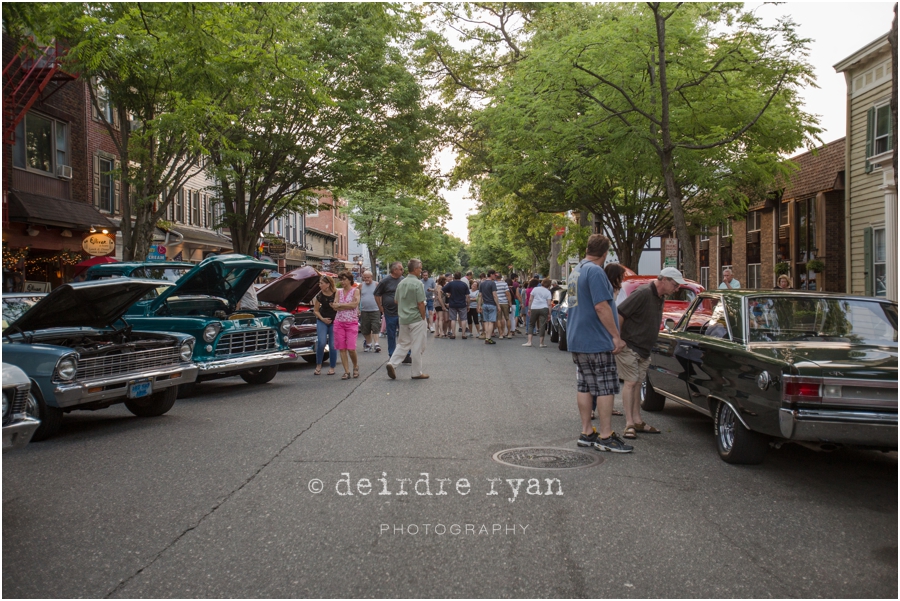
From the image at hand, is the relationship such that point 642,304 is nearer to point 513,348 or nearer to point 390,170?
point 513,348

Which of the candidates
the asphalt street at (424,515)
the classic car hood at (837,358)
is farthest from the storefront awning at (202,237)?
the classic car hood at (837,358)

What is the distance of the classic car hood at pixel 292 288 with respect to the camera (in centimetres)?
1473

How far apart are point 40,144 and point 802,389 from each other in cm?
2366

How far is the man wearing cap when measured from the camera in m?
7.74

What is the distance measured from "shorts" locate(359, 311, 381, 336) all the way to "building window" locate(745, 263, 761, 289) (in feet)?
64.1

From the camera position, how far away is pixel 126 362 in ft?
27.0

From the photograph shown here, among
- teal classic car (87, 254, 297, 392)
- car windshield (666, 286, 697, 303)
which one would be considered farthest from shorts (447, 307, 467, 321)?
teal classic car (87, 254, 297, 392)

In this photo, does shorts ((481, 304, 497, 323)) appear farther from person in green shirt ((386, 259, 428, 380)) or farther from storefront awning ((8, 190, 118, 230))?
storefront awning ((8, 190, 118, 230))

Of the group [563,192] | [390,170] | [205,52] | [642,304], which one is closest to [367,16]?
[390,170]

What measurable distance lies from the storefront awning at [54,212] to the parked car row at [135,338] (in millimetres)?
11258

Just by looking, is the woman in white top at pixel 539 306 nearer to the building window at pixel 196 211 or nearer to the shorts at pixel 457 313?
the shorts at pixel 457 313

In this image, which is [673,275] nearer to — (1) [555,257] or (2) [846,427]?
(2) [846,427]

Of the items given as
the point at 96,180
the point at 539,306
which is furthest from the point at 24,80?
the point at 539,306

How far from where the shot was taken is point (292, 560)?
4141 mm
